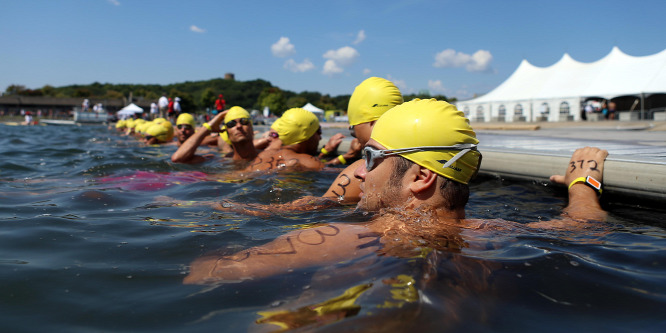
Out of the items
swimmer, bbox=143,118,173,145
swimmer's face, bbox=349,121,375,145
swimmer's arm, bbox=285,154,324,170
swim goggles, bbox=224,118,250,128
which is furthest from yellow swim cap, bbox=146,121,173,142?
swimmer's face, bbox=349,121,375,145

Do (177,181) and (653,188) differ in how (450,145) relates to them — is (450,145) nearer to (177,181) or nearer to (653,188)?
(653,188)

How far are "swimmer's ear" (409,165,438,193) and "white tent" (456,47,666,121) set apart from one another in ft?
96.2

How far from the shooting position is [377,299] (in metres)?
1.61

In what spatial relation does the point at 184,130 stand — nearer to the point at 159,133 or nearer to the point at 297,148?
the point at 159,133

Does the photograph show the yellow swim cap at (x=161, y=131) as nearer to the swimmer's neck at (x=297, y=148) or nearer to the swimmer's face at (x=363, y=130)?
the swimmer's neck at (x=297, y=148)

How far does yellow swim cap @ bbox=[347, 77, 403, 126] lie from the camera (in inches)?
162

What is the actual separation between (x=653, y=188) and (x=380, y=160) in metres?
2.74

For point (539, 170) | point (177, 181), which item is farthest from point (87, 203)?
point (539, 170)

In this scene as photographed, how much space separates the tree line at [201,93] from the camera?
339ft

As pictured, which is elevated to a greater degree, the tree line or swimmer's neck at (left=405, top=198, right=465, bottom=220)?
the tree line

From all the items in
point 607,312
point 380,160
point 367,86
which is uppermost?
point 367,86

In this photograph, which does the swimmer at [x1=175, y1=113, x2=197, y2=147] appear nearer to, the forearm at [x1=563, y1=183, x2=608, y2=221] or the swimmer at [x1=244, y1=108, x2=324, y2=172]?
the swimmer at [x1=244, y1=108, x2=324, y2=172]

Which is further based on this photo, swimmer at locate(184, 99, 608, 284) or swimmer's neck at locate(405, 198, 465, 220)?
swimmer's neck at locate(405, 198, 465, 220)

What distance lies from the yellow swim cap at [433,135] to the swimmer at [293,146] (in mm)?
3726
